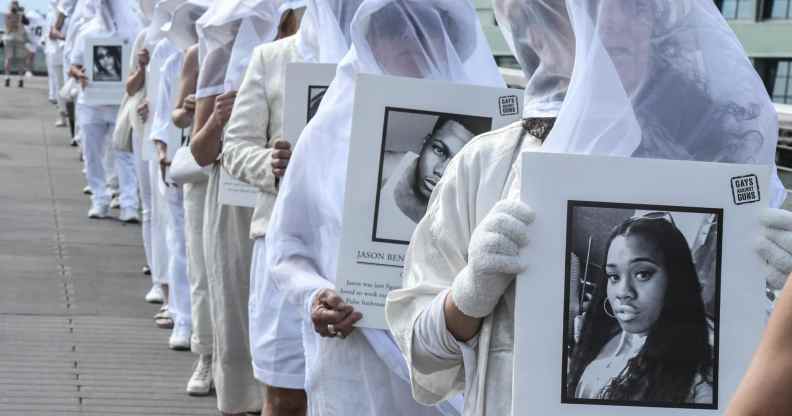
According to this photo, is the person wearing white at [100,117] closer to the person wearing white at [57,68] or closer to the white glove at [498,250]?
the person wearing white at [57,68]

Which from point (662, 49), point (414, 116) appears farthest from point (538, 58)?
point (414, 116)

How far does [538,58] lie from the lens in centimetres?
270

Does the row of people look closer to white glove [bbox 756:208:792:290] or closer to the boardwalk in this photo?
white glove [bbox 756:208:792:290]

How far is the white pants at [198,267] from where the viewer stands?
7.32m

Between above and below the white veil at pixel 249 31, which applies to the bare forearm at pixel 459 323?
below

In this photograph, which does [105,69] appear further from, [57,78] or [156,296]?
[57,78]

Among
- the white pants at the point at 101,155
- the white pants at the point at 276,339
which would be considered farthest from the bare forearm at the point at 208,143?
the white pants at the point at 101,155

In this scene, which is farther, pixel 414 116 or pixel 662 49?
pixel 414 116

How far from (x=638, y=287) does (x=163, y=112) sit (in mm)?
6527

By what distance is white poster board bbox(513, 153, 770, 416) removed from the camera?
2.33 metres

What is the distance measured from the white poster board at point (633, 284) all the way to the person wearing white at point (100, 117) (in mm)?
10499

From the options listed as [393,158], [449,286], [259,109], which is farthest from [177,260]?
[449,286]

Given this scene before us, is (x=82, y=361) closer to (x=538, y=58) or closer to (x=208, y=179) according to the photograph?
(x=208, y=179)

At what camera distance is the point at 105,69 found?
12523mm
